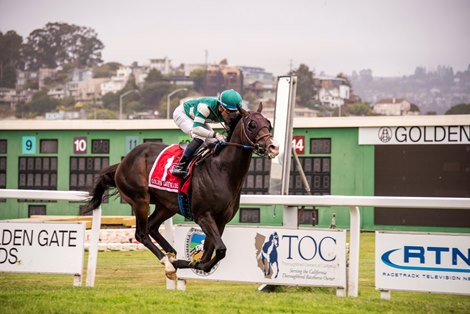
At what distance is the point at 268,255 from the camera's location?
883 centimetres

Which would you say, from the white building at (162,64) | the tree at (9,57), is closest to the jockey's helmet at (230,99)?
the tree at (9,57)

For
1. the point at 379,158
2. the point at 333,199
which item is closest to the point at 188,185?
the point at 333,199

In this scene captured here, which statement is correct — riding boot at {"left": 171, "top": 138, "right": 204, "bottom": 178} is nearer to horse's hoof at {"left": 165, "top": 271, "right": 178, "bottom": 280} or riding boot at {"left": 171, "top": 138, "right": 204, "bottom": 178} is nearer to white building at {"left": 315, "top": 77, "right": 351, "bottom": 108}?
horse's hoof at {"left": 165, "top": 271, "right": 178, "bottom": 280}

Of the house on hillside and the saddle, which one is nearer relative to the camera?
the saddle

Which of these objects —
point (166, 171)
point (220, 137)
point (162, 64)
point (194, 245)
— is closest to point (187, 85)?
point (162, 64)

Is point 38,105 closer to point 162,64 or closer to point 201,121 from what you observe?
point 162,64

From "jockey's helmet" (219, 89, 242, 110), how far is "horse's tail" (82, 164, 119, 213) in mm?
1894

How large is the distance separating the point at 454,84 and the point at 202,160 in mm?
186096

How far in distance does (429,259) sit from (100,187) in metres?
3.73

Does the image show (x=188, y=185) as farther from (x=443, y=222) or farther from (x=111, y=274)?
(x=443, y=222)

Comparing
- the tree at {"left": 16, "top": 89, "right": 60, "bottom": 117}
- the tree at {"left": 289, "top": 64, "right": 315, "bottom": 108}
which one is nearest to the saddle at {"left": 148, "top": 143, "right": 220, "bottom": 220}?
the tree at {"left": 289, "top": 64, "right": 315, "bottom": 108}

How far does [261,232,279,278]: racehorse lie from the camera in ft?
28.9

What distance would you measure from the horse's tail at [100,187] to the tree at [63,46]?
147162 mm

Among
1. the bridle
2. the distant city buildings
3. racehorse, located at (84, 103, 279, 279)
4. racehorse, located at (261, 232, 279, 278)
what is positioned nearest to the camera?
the bridle
